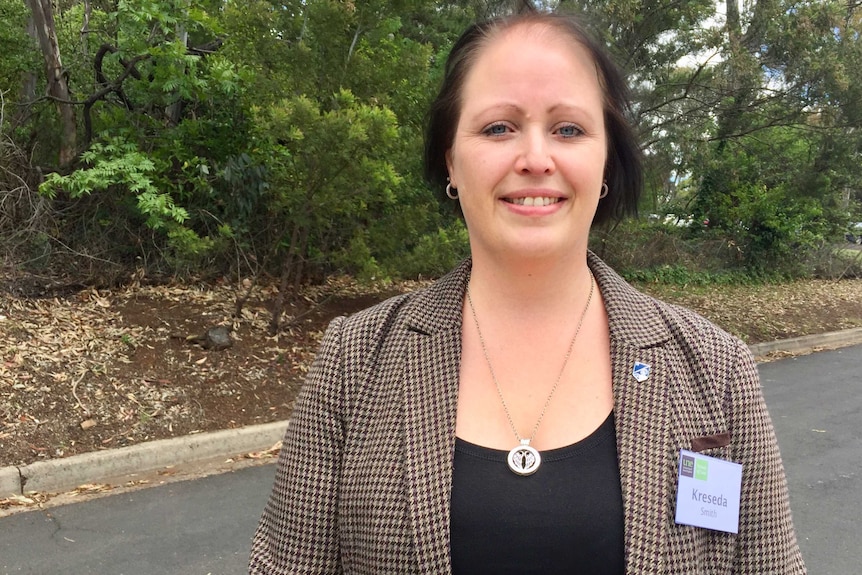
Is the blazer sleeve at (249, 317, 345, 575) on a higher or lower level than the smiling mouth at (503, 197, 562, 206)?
lower

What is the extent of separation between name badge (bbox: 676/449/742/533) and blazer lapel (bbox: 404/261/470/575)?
0.48 metres

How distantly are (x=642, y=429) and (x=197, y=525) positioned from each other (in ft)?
11.5

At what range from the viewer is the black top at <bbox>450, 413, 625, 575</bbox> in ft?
4.32

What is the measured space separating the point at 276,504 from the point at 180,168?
6933mm

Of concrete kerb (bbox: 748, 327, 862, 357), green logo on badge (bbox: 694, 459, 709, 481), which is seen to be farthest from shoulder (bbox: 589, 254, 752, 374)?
concrete kerb (bbox: 748, 327, 862, 357)

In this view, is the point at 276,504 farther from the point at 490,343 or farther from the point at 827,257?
the point at 827,257

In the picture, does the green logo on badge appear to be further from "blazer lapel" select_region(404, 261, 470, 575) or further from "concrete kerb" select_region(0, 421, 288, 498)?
"concrete kerb" select_region(0, 421, 288, 498)

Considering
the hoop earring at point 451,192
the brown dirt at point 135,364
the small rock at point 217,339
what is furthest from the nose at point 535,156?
the small rock at point 217,339

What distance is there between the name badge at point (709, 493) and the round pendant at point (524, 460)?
11.5 inches

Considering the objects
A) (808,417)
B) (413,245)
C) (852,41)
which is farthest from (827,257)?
(413,245)

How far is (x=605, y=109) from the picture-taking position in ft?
5.09

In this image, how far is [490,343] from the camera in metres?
1.59

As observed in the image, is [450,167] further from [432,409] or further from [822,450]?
[822,450]

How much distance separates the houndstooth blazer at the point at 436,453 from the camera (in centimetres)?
133
